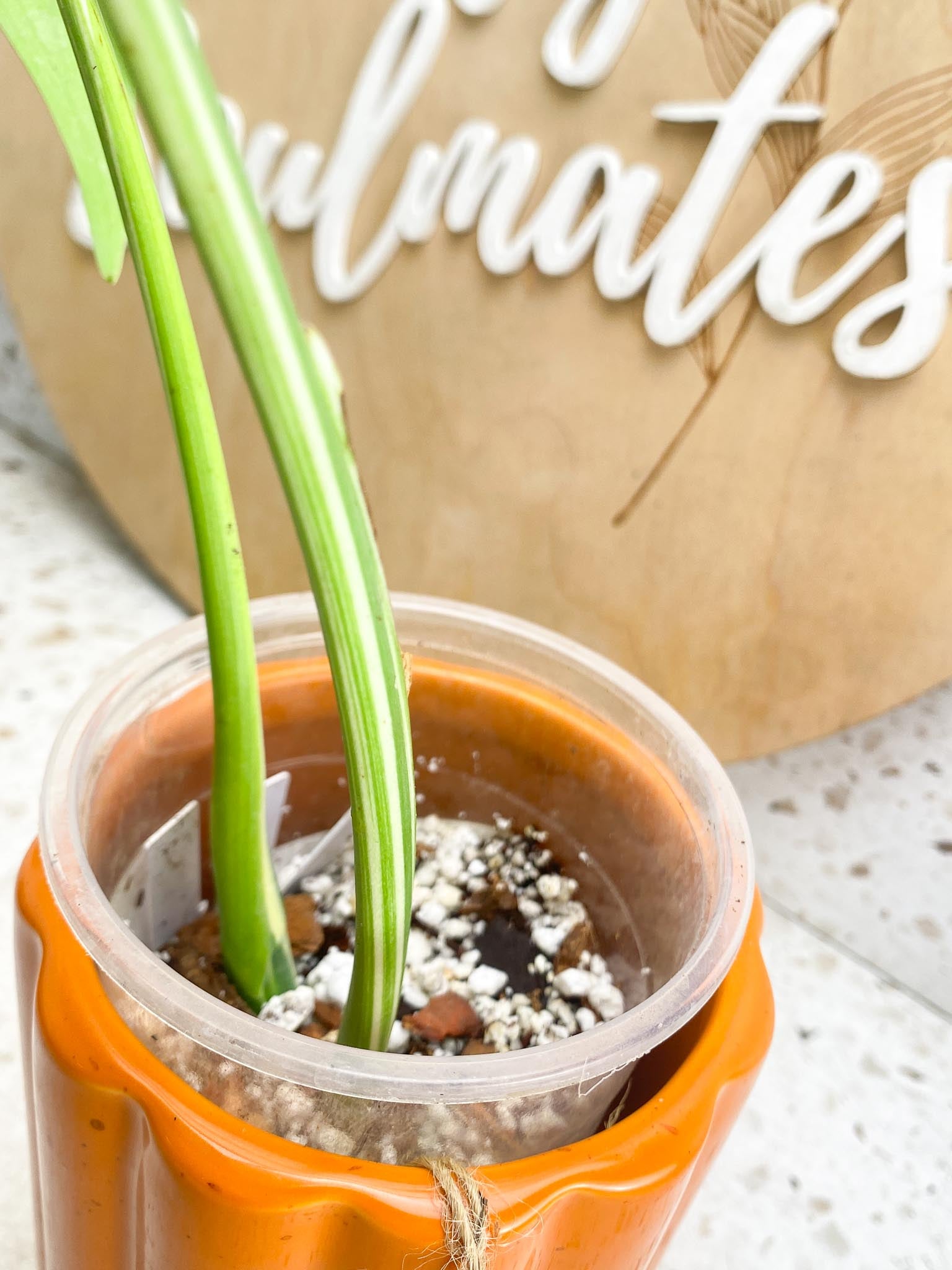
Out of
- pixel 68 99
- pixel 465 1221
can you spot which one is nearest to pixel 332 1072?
pixel 465 1221

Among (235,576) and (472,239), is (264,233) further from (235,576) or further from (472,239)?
(472,239)

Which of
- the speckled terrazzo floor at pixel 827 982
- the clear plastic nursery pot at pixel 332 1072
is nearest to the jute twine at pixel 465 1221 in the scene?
the clear plastic nursery pot at pixel 332 1072

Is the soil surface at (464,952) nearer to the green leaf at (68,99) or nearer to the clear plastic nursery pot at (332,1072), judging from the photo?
the clear plastic nursery pot at (332,1072)

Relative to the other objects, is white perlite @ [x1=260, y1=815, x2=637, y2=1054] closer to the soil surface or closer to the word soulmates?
the soil surface

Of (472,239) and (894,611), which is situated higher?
(472,239)

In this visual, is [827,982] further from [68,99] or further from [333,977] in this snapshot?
[68,99]

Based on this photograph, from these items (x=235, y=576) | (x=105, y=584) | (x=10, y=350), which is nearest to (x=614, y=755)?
(x=235, y=576)
